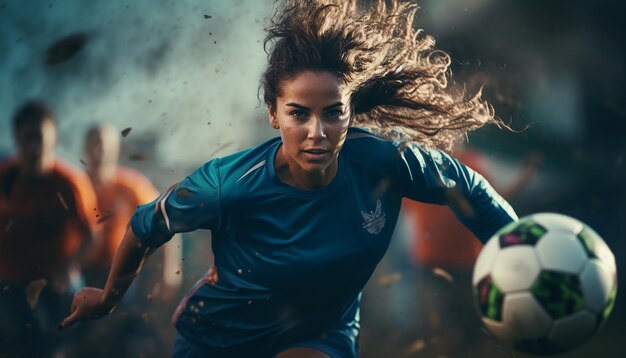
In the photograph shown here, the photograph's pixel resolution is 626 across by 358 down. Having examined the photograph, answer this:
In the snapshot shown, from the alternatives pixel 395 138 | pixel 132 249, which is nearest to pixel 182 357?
pixel 132 249

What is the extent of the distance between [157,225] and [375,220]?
1.11m

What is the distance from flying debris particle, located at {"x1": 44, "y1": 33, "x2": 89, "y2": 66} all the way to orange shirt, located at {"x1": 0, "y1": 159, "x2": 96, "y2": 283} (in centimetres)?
180

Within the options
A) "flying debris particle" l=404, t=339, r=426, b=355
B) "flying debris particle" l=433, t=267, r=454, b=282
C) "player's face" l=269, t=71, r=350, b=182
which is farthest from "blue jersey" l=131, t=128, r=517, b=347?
"flying debris particle" l=404, t=339, r=426, b=355

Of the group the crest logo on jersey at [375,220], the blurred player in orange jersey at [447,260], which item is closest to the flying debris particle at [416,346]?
the blurred player in orange jersey at [447,260]

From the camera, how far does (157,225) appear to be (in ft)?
13.4

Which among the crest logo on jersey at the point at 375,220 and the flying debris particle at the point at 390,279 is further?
the flying debris particle at the point at 390,279

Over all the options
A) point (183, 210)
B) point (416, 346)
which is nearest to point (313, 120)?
point (183, 210)

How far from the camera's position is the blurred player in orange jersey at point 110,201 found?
20.5ft

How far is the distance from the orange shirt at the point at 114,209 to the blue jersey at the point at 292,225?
2.12 m

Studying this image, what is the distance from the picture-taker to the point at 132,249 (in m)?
4.15

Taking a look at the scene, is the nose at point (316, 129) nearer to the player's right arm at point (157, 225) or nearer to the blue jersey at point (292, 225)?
the blue jersey at point (292, 225)

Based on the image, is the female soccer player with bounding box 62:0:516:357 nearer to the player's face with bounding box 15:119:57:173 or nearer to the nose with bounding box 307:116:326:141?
the nose with bounding box 307:116:326:141

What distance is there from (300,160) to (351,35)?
79 cm

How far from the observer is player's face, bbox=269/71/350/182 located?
3916 mm
